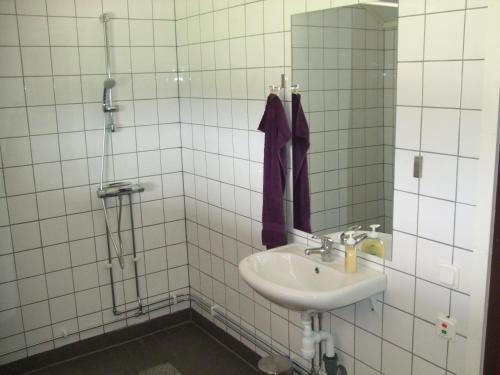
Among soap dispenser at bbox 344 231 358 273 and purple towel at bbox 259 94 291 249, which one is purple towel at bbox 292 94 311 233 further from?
soap dispenser at bbox 344 231 358 273

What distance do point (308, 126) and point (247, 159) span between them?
512mm

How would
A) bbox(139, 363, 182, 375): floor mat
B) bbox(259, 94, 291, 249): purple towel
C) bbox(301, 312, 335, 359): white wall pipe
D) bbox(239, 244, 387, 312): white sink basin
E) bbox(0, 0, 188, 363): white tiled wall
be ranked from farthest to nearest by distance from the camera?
bbox(139, 363, 182, 375): floor mat
bbox(0, 0, 188, 363): white tiled wall
bbox(259, 94, 291, 249): purple towel
bbox(301, 312, 335, 359): white wall pipe
bbox(239, 244, 387, 312): white sink basin

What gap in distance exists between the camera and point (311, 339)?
237 centimetres

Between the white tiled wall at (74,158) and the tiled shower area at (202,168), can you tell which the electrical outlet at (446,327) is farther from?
the white tiled wall at (74,158)

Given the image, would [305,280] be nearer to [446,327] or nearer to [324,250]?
[324,250]

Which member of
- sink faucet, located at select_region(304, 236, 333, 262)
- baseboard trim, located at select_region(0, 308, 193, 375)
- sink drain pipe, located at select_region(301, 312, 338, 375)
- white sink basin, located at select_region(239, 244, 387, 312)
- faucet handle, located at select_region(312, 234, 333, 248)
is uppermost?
faucet handle, located at select_region(312, 234, 333, 248)

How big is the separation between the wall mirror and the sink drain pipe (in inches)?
17.2

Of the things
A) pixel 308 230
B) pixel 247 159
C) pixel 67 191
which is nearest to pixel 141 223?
pixel 67 191

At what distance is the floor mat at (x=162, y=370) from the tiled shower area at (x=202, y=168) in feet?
0.33

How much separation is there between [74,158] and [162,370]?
1379 mm

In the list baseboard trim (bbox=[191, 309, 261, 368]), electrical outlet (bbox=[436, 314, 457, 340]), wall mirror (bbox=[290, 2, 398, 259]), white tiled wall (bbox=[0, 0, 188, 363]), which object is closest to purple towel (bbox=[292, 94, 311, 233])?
wall mirror (bbox=[290, 2, 398, 259])

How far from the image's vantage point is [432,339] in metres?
1.97

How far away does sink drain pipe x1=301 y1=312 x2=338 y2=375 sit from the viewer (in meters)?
2.35

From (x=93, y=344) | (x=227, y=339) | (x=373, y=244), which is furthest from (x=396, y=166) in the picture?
(x=93, y=344)
